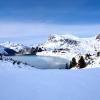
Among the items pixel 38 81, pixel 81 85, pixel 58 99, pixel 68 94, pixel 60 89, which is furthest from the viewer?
pixel 38 81

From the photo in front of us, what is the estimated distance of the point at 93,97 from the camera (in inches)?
247

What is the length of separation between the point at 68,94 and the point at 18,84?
1687 mm

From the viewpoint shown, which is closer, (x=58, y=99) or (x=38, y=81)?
(x=58, y=99)

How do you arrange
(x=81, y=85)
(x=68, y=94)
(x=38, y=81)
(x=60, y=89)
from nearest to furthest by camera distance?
1. (x=68, y=94)
2. (x=60, y=89)
3. (x=81, y=85)
4. (x=38, y=81)

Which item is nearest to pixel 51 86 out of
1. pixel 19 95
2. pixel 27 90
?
pixel 27 90

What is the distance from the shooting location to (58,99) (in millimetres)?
6051

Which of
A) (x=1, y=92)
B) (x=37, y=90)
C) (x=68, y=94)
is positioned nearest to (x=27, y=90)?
(x=37, y=90)

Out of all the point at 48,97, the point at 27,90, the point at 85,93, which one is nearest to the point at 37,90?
the point at 27,90

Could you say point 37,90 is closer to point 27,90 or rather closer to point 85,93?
point 27,90

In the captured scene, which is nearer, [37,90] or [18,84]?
[37,90]

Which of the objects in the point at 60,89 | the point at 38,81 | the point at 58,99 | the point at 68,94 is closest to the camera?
the point at 58,99

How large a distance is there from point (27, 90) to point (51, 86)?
34.7 inches

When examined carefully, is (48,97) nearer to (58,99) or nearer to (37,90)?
(58,99)

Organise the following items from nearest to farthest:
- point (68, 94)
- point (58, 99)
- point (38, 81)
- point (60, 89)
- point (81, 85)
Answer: point (58, 99), point (68, 94), point (60, 89), point (81, 85), point (38, 81)
